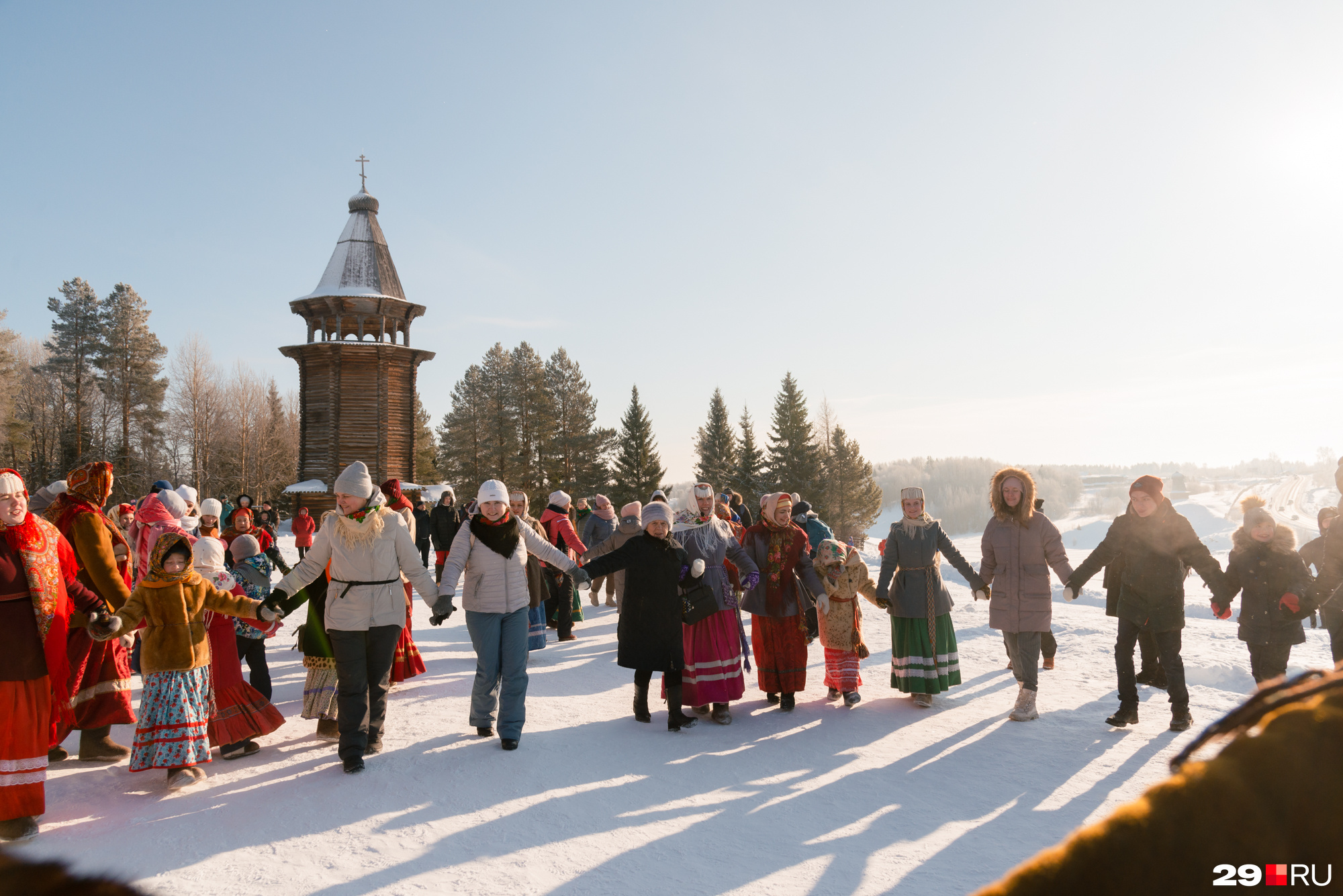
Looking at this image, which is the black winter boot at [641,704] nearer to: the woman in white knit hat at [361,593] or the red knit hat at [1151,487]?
the woman in white knit hat at [361,593]

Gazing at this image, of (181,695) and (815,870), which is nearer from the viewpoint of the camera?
(815,870)

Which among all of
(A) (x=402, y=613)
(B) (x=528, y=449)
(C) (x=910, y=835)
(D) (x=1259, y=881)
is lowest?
(C) (x=910, y=835)

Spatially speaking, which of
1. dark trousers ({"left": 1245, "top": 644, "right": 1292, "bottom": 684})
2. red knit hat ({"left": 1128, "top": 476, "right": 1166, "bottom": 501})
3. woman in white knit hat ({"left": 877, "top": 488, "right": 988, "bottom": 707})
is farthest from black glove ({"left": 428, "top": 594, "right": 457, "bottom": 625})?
dark trousers ({"left": 1245, "top": 644, "right": 1292, "bottom": 684})

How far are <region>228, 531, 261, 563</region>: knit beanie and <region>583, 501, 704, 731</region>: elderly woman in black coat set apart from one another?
3109mm

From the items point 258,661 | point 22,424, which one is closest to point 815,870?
point 258,661

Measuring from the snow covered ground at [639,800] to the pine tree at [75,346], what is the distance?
45.4 metres

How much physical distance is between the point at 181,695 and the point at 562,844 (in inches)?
107

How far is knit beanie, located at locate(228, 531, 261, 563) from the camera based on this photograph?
6641mm

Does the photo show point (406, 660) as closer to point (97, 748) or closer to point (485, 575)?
point (485, 575)

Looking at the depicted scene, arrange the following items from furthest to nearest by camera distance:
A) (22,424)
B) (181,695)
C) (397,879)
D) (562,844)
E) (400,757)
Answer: (22,424) < (400,757) < (181,695) < (562,844) < (397,879)

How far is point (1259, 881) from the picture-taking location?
2.07ft

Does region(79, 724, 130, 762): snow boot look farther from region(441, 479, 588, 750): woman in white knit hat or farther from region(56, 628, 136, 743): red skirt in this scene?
region(441, 479, 588, 750): woman in white knit hat

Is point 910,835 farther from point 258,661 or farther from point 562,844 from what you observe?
point 258,661

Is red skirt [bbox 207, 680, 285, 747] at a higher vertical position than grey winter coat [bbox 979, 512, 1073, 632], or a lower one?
lower
